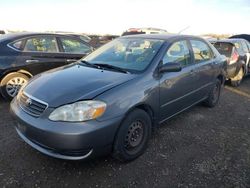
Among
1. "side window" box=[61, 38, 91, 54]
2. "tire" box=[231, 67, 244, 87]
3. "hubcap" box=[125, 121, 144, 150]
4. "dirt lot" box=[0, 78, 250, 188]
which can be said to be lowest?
"tire" box=[231, 67, 244, 87]

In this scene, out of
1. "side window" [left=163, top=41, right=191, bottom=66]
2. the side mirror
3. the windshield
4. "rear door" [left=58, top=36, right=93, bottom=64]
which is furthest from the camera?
"rear door" [left=58, top=36, right=93, bottom=64]

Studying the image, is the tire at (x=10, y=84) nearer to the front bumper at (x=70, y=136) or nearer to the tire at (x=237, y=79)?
the front bumper at (x=70, y=136)

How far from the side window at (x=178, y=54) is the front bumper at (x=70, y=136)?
1513mm

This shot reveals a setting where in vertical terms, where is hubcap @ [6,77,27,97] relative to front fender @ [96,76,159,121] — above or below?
below

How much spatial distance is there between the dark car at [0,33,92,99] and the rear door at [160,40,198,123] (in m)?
3.05

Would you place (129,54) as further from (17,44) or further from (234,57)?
(234,57)

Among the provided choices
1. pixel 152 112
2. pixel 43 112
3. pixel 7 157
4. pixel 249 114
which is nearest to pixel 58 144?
pixel 43 112

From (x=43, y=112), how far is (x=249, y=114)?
4467 millimetres

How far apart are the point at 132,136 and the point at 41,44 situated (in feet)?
12.4

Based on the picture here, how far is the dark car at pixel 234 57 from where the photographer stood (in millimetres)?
8029

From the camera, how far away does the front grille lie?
2992 millimetres


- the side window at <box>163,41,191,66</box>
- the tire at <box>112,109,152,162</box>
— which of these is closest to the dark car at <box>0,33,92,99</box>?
the side window at <box>163,41,191,66</box>

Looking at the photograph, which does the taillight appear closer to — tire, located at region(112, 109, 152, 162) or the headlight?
tire, located at region(112, 109, 152, 162)

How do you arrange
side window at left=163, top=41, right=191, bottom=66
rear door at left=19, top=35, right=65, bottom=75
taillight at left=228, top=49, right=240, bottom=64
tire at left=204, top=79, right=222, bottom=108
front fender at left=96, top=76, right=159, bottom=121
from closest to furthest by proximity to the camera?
front fender at left=96, top=76, right=159, bottom=121, side window at left=163, top=41, right=191, bottom=66, tire at left=204, top=79, right=222, bottom=108, rear door at left=19, top=35, right=65, bottom=75, taillight at left=228, top=49, right=240, bottom=64
